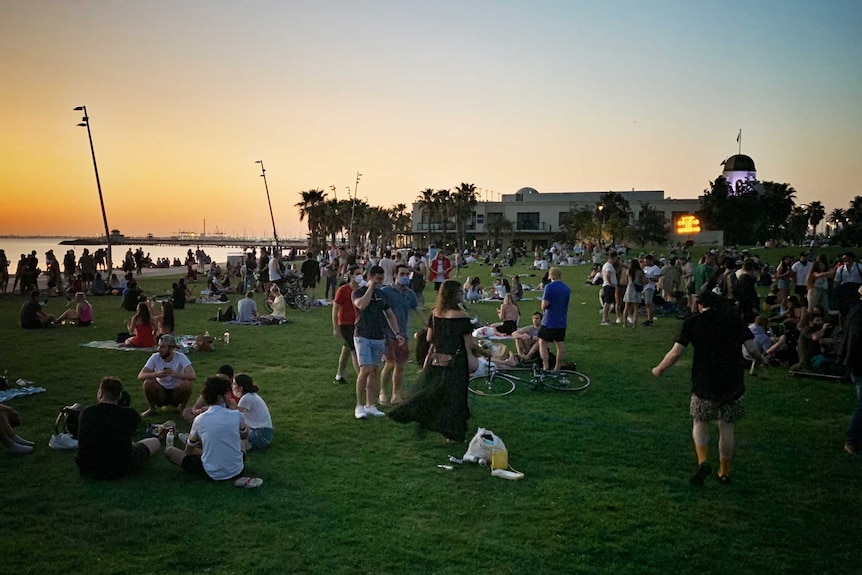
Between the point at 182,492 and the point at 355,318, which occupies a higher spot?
the point at 355,318

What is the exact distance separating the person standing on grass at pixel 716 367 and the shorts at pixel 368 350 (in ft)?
12.3

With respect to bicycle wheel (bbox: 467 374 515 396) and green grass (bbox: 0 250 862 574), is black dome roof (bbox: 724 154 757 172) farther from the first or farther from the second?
bicycle wheel (bbox: 467 374 515 396)

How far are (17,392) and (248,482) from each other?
5597 millimetres

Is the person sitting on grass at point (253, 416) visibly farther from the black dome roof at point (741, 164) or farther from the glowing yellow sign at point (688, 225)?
the black dome roof at point (741, 164)

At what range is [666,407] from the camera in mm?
9523

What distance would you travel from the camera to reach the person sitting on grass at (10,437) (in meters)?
7.15

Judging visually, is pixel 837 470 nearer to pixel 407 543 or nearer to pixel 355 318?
pixel 407 543

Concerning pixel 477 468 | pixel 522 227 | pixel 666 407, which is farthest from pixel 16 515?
pixel 522 227

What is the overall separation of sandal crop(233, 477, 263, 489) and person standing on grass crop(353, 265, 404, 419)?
2.50 meters

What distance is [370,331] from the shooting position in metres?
8.73

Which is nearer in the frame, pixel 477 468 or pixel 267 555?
pixel 267 555

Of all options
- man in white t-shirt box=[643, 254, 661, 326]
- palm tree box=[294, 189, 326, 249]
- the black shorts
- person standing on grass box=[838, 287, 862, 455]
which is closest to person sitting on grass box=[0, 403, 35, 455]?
person standing on grass box=[838, 287, 862, 455]

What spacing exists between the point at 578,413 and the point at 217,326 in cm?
1171

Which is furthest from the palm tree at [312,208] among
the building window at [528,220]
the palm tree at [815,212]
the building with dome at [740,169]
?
the palm tree at [815,212]
